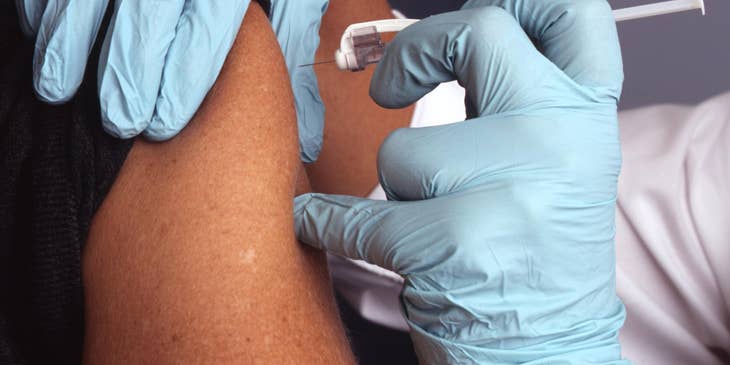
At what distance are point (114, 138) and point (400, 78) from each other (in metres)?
0.46

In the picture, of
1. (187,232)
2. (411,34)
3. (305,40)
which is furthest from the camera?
(305,40)

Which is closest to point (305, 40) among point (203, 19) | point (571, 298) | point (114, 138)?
point (203, 19)

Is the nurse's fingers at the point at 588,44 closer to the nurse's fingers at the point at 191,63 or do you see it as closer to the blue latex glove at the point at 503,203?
the blue latex glove at the point at 503,203

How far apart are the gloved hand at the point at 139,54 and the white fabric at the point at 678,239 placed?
36.2 inches

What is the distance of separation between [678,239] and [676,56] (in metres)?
0.56

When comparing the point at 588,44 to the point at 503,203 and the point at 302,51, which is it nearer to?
the point at 503,203

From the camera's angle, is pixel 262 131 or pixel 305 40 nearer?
pixel 262 131

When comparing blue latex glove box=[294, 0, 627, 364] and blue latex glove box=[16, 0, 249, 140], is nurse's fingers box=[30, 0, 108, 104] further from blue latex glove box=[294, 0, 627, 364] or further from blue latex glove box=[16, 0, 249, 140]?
blue latex glove box=[294, 0, 627, 364]

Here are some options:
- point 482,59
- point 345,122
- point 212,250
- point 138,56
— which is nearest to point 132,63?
point 138,56

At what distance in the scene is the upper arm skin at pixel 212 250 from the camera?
0.89m

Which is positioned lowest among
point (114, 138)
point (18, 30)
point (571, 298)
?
point (571, 298)

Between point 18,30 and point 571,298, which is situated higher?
point 18,30

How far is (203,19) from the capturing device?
0.95 m

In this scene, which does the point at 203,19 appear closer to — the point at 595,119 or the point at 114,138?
the point at 114,138
